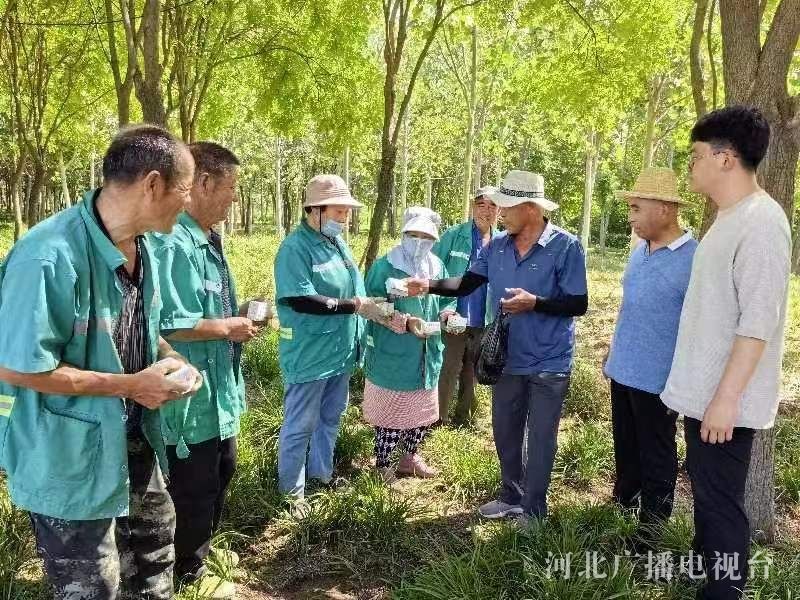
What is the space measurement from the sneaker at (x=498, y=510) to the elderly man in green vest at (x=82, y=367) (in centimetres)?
248

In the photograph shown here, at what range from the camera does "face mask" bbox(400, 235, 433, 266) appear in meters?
4.63

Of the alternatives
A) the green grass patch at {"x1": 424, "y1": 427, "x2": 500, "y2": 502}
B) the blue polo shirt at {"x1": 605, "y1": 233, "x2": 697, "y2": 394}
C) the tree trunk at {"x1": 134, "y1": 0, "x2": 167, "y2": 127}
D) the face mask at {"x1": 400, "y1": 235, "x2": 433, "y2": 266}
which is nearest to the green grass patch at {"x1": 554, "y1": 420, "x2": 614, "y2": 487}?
the green grass patch at {"x1": 424, "y1": 427, "x2": 500, "y2": 502}

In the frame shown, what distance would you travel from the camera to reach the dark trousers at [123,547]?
217 centimetres

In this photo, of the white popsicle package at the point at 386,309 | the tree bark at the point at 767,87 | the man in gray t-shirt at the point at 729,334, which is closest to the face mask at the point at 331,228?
the white popsicle package at the point at 386,309

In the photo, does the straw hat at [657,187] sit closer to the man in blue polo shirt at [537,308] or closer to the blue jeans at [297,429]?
the man in blue polo shirt at [537,308]

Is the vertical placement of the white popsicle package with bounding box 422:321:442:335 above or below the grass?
above

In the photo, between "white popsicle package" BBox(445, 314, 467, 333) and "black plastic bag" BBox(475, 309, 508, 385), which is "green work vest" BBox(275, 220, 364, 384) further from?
"black plastic bag" BBox(475, 309, 508, 385)

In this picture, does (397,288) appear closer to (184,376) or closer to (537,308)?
(537,308)

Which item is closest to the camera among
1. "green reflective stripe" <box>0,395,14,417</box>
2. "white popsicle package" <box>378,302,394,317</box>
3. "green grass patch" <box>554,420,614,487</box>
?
"green reflective stripe" <box>0,395,14,417</box>

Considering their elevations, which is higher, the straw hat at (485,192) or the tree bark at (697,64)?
the tree bark at (697,64)

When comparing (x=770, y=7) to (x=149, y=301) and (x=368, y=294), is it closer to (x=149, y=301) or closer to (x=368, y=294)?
(x=368, y=294)

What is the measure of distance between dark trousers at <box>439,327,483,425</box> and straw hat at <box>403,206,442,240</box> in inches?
53.2

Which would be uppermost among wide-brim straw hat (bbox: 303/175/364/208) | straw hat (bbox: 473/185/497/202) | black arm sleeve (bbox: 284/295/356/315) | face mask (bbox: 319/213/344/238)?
straw hat (bbox: 473/185/497/202)

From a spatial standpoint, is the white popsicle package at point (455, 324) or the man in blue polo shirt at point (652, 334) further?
the white popsicle package at point (455, 324)
